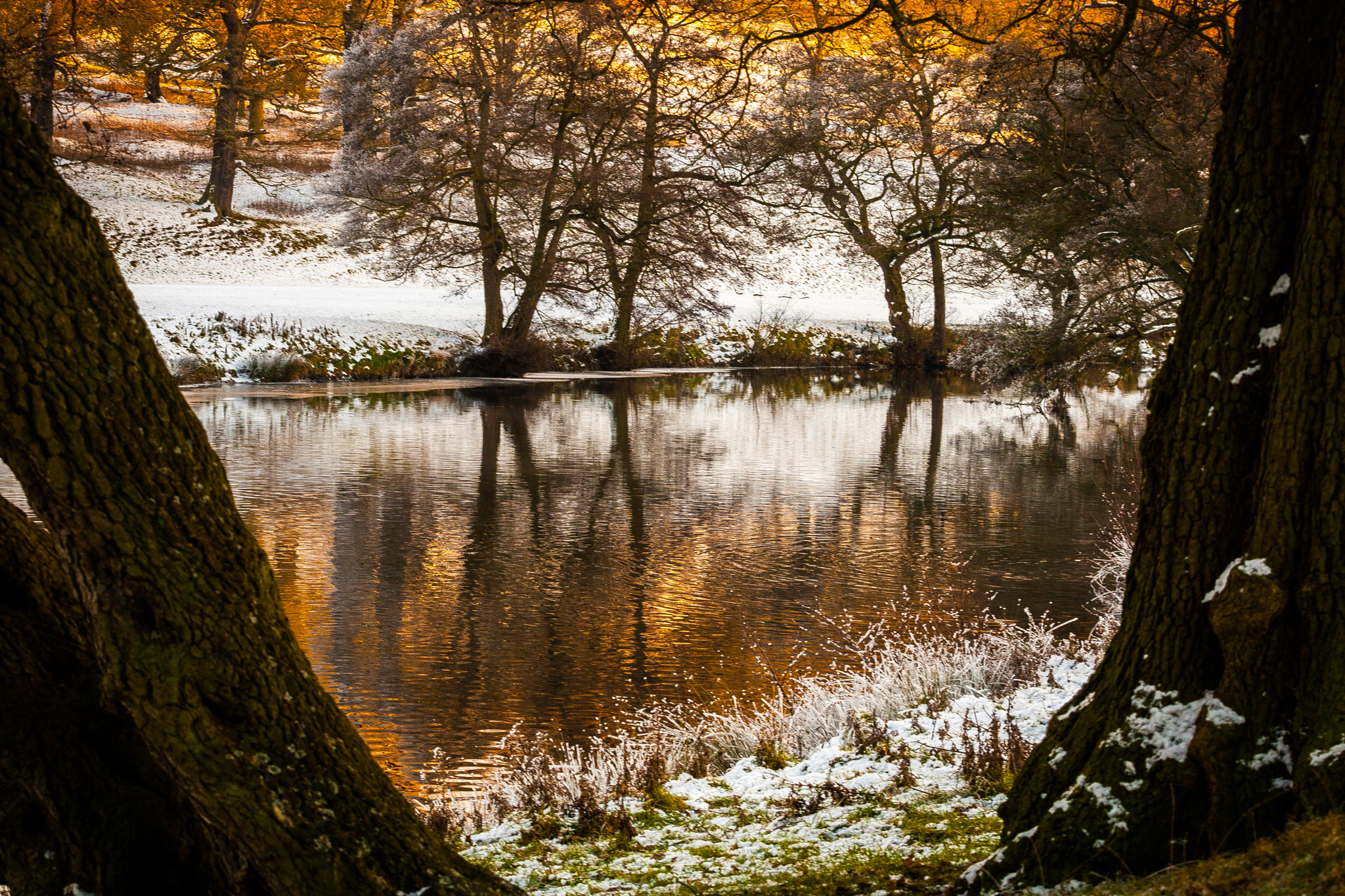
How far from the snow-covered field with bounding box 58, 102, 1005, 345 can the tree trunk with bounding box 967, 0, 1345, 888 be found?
29.9 meters

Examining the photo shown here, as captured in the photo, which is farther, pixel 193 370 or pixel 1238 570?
pixel 193 370

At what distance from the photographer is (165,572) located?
9.70 feet

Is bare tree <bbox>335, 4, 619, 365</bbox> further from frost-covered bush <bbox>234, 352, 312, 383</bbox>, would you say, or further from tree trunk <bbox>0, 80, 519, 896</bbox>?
tree trunk <bbox>0, 80, 519, 896</bbox>

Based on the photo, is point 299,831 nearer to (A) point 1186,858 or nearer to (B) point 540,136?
(A) point 1186,858

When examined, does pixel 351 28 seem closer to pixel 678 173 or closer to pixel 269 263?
pixel 269 263

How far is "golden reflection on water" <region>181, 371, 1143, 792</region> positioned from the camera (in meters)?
8.31

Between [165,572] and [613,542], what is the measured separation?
10.0 meters

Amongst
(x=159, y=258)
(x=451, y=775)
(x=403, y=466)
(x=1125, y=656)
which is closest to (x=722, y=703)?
(x=451, y=775)

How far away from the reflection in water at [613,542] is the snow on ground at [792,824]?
1649 millimetres

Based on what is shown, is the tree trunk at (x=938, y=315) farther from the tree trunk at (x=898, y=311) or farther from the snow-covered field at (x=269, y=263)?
the snow-covered field at (x=269, y=263)

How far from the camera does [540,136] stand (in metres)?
31.0

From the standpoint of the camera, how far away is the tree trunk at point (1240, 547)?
3229mm

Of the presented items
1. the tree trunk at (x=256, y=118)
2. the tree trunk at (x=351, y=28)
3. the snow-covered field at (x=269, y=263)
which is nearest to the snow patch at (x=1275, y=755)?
the snow-covered field at (x=269, y=263)

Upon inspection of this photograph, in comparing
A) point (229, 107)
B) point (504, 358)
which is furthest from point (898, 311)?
point (229, 107)
